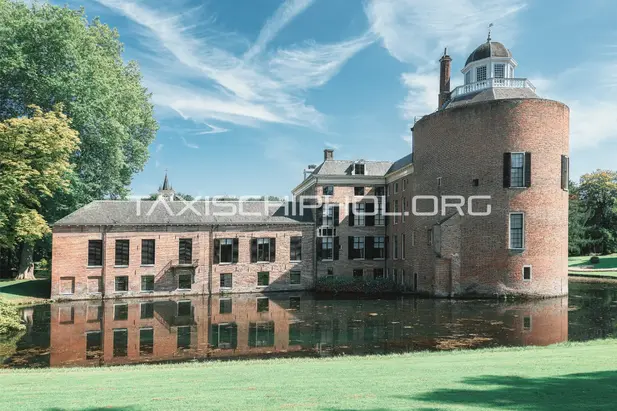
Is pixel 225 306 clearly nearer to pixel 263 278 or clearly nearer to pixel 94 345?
pixel 263 278

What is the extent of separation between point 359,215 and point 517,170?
12.4m

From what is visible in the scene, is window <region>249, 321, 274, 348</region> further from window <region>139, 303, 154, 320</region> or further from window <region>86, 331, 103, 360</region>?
window <region>139, 303, 154, 320</region>

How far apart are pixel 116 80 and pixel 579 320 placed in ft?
104

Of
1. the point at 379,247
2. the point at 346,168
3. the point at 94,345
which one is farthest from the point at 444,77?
the point at 94,345

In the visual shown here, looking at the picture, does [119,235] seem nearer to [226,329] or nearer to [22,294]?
[22,294]

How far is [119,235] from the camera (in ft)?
98.3

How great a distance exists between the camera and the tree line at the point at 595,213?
60688mm

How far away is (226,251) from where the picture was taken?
105 ft

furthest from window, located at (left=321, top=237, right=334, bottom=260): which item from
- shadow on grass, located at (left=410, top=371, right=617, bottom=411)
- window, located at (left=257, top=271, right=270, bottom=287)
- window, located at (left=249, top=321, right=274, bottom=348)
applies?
shadow on grass, located at (left=410, top=371, right=617, bottom=411)

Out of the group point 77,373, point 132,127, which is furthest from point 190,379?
point 132,127

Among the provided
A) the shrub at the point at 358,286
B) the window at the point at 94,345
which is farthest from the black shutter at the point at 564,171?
the window at the point at 94,345

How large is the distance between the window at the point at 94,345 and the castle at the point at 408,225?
12162 millimetres

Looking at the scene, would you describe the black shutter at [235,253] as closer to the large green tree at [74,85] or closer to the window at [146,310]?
the window at [146,310]

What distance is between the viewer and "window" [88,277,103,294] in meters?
29.0
